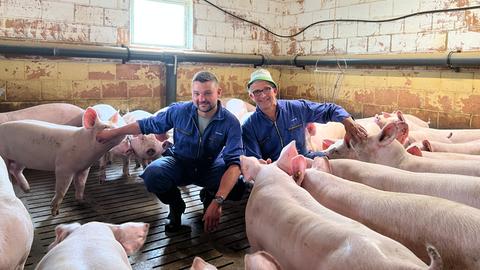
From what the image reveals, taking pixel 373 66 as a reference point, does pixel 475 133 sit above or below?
below

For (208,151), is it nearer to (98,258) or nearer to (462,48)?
(98,258)

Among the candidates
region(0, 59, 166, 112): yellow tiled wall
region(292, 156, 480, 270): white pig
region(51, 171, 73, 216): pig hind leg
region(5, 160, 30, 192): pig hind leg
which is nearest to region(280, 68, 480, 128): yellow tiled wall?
region(0, 59, 166, 112): yellow tiled wall

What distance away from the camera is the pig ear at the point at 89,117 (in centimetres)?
429

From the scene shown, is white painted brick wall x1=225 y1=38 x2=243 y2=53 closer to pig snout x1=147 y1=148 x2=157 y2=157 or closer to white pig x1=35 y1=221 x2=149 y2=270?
pig snout x1=147 y1=148 x2=157 y2=157

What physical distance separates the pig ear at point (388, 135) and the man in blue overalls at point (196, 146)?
48.4 inches

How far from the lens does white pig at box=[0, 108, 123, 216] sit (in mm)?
4363

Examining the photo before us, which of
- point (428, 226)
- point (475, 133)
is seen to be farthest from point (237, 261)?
point (475, 133)

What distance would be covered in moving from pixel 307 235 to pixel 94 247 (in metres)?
1.00

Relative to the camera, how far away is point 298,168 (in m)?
3.18

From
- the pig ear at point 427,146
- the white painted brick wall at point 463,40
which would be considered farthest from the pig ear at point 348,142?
the white painted brick wall at point 463,40

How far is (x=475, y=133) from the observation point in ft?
17.8

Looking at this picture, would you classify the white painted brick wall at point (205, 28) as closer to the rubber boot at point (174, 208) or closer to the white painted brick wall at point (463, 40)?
the white painted brick wall at point (463, 40)

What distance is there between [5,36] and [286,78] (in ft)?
17.9

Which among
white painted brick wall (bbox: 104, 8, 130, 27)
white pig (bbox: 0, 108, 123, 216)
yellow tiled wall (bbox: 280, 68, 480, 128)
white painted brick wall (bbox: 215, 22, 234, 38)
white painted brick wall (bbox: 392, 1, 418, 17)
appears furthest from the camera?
white painted brick wall (bbox: 215, 22, 234, 38)
